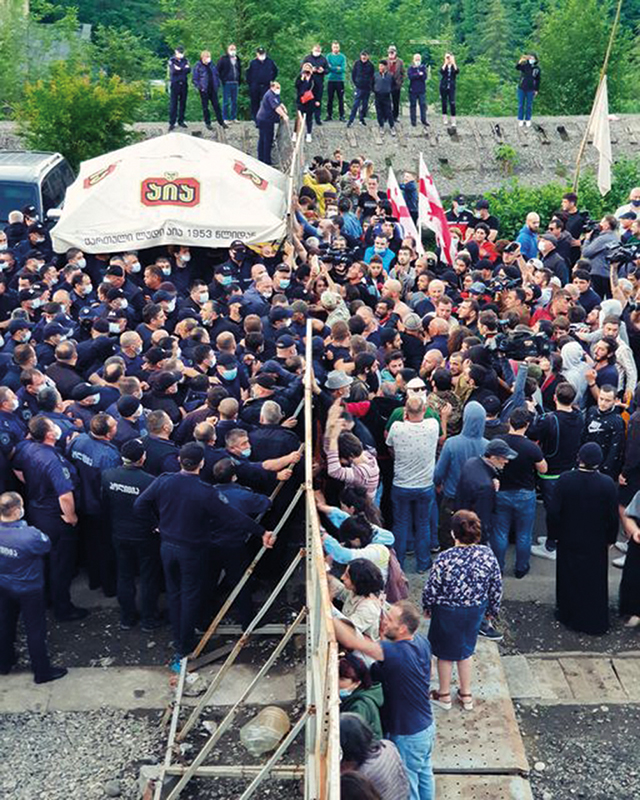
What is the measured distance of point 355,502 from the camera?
25.4ft

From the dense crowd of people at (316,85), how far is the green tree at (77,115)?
144cm

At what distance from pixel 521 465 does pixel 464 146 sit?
1575cm

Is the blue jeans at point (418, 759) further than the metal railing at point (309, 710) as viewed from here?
Yes

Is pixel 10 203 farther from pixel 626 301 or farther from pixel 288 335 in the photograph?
pixel 626 301

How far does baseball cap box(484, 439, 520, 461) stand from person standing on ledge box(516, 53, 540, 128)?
15.8 meters

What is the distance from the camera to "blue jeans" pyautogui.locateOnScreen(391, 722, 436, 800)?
638 centimetres

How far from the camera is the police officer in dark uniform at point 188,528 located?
812 cm

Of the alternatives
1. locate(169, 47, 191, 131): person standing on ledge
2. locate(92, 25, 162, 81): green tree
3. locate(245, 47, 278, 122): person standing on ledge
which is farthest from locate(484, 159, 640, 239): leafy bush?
locate(92, 25, 162, 81): green tree

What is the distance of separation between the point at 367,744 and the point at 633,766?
112 inches

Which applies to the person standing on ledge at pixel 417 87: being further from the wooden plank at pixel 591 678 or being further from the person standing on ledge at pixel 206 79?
the wooden plank at pixel 591 678

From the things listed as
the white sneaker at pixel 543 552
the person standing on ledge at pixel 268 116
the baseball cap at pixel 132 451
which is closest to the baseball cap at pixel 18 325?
the baseball cap at pixel 132 451

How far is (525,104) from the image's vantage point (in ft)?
78.7

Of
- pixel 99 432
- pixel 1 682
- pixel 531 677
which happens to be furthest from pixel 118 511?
pixel 531 677

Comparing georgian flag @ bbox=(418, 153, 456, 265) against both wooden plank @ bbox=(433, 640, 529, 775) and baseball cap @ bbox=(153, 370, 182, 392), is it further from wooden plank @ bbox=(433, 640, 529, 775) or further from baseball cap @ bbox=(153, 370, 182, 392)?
wooden plank @ bbox=(433, 640, 529, 775)
